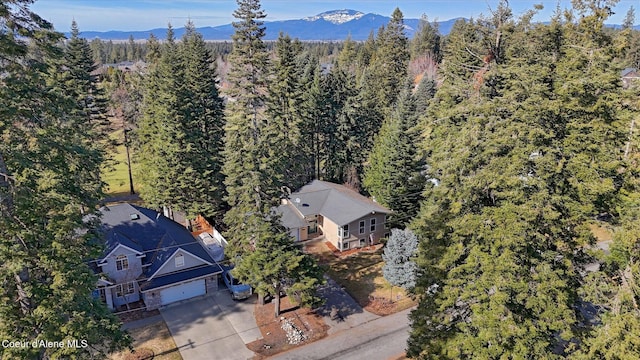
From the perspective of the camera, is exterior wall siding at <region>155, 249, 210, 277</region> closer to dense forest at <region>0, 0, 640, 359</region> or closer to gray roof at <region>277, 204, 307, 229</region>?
gray roof at <region>277, 204, 307, 229</region>

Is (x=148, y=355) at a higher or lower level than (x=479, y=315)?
lower

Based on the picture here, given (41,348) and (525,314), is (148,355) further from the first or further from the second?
(525,314)

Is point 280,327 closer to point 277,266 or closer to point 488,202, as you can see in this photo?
point 277,266

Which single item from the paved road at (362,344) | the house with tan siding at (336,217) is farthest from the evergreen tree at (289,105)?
the paved road at (362,344)

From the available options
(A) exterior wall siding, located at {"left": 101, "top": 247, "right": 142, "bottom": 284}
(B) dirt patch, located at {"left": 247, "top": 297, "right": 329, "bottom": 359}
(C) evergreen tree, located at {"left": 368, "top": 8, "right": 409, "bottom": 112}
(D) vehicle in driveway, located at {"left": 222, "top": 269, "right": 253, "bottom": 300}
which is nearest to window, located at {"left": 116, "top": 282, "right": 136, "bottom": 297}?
(A) exterior wall siding, located at {"left": 101, "top": 247, "right": 142, "bottom": 284}

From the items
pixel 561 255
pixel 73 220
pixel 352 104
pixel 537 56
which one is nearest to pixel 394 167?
pixel 352 104
